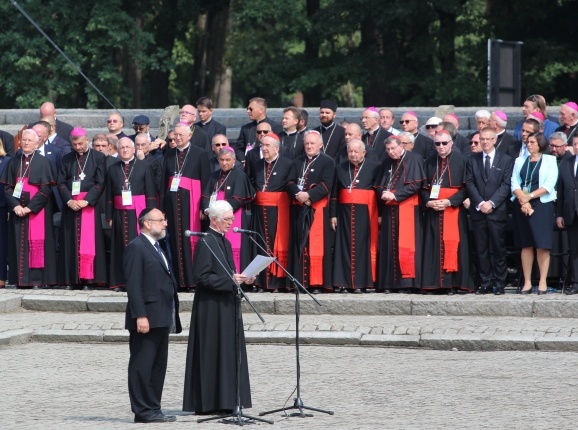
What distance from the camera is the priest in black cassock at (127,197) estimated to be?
2064 centimetres

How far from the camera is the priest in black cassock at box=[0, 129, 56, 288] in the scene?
820 inches

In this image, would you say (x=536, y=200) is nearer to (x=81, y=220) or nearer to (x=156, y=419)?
(x=81, y=220)

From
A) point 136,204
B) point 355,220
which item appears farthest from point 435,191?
point 136,204

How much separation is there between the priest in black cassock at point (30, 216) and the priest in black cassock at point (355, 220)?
377 cm

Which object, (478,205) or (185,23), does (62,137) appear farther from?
(185,23)

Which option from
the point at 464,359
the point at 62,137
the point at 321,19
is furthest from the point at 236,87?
the point at 464,359

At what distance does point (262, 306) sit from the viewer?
1919 centimetres

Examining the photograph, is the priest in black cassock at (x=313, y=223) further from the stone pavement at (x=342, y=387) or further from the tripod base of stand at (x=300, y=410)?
the tripod base of stand at (x=300, y=410)

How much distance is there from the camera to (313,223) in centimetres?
1998

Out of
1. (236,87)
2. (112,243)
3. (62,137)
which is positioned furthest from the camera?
(236,87)

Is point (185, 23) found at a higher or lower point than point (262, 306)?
higher

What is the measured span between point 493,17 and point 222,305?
23.6 metres

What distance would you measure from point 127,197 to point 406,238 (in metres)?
3.67

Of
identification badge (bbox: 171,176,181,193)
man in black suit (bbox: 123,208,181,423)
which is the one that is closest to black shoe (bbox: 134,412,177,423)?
man in black suit (bbox: 123,208,181,423)
